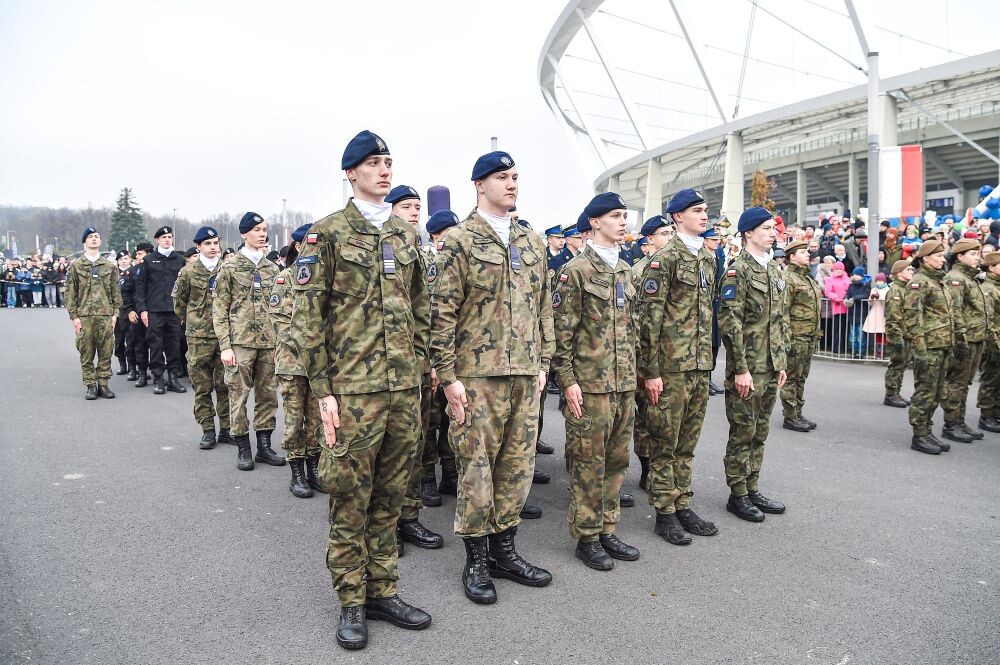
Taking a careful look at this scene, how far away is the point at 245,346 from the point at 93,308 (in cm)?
474

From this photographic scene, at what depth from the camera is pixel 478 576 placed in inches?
144

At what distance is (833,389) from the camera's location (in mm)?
9898

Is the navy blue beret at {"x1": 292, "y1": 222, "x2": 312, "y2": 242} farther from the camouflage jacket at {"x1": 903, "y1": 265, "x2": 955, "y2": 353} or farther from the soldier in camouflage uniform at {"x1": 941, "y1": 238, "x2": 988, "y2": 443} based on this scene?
the soldier in camouflage uniform at {"x1": 941, "y1": 238, "x2": 988, "y2": 443}

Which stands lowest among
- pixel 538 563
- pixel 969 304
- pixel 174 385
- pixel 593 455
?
pixel 538 563

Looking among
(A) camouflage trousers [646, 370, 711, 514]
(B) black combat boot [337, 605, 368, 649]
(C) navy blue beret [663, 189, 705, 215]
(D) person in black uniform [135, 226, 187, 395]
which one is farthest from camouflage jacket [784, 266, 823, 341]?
(D) person in black uniform [135, 226, 187, 395]

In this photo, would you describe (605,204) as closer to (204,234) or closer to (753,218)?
(753,218)

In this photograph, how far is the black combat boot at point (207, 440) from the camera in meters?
6.80

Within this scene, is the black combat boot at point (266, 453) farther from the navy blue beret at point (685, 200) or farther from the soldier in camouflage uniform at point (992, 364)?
the soldier in camouflage uniform at point (992, 364)

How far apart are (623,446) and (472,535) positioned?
1130 millimetres

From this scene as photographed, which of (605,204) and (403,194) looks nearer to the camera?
(605,204)

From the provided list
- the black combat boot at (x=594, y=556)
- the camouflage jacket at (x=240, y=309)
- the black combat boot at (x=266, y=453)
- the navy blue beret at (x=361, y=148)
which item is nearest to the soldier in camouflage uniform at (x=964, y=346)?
the black combat boot at (x=594, y=556)

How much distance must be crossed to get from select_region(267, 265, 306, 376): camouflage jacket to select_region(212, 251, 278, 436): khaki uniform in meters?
0.44

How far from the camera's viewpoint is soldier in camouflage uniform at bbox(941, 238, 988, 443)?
280 inches

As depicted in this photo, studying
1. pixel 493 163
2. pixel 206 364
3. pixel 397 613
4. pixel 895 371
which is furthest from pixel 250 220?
pixel 895 371
